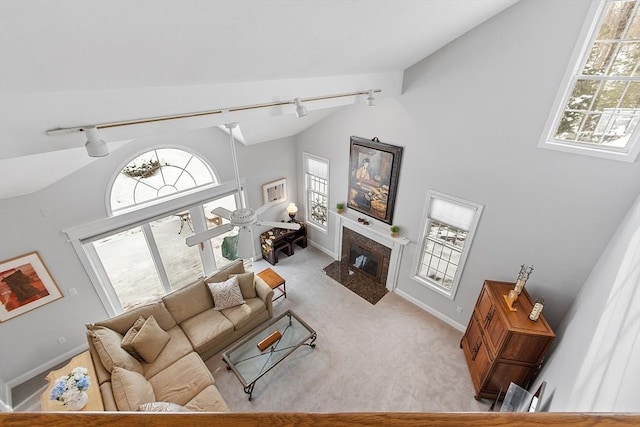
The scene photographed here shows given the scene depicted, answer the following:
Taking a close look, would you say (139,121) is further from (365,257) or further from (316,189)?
(365,257)

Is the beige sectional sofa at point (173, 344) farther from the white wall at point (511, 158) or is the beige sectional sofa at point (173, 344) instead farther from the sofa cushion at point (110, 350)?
the white wall at point (511, 158)

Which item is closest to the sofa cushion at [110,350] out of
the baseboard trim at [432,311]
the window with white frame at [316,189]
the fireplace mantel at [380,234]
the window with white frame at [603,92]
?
the fireplace mantel at [380,234]

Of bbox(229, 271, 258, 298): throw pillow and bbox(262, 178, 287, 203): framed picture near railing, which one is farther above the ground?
bbox(262, 178, 287, 203): framed picture near railing

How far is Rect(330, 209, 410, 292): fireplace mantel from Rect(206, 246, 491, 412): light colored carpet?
504 millimetres

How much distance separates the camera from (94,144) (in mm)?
1986

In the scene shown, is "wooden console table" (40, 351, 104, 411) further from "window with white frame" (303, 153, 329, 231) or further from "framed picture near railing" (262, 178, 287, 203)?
"window with white frame" (303, 153, 329, 231)

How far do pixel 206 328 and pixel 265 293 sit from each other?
1022 mm

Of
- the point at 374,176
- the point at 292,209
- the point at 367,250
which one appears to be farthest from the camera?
the point at 292,209

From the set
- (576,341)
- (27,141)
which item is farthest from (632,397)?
(27,141)

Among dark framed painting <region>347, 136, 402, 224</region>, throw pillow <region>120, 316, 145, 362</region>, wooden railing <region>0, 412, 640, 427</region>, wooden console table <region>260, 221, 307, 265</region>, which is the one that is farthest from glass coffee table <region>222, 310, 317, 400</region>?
wooden railing <region>0, 412, 640, 427</region>

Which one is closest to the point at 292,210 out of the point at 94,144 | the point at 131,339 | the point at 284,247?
the point at 284,247

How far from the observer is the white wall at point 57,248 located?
3.53 m

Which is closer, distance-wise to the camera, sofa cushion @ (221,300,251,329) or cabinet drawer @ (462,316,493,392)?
cabinet drawer @ (462,316,493,392)

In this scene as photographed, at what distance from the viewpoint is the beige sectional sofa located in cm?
331
